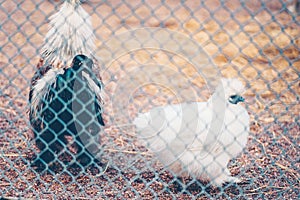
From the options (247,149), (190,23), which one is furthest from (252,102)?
(190,23)

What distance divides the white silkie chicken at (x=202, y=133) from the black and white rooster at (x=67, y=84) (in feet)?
1.32

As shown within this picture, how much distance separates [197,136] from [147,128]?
38 cm

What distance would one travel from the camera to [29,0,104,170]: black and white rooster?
9.41ft

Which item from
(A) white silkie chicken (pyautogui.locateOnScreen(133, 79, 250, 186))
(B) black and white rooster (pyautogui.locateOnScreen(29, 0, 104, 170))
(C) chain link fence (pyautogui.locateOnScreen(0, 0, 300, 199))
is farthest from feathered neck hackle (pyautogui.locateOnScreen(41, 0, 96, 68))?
(A) white silkie chicken (pyautogui.locateOnScreen(133, 79, 250, 186))

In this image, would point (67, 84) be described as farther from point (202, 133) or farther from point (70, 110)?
point (202, 133)

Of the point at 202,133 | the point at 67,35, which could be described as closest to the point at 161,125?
the point at 202,133

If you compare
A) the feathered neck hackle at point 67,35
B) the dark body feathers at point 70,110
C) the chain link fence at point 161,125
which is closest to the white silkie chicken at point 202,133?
the chain link fence at point 161,125

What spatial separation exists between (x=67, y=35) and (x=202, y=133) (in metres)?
1.06

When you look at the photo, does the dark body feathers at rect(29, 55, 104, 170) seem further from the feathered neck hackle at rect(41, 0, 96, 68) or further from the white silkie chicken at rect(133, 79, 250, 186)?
the white silkie chicken at rect(133, 79, 250, 186)

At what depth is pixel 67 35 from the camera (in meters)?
2.95

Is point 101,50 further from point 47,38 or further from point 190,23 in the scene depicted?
point 47,38

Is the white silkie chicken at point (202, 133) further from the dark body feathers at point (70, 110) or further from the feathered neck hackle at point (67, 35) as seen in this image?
the feathered neck hackle at point (67, 35)

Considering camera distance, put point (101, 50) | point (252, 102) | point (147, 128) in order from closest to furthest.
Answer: point (147, 128) → point (252, 102) → point (101, 50)

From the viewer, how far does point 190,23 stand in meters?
5.71
